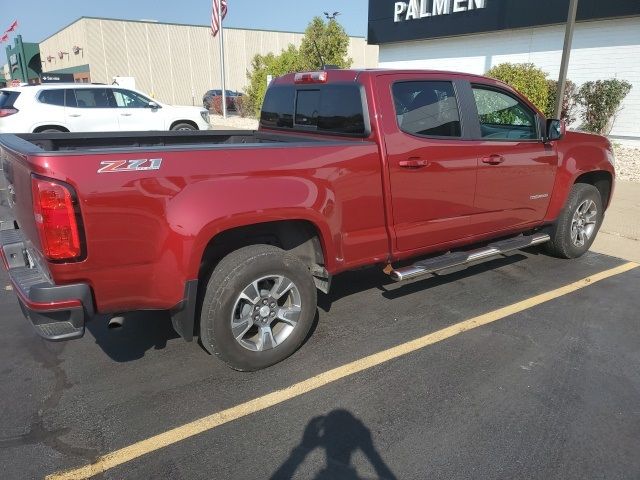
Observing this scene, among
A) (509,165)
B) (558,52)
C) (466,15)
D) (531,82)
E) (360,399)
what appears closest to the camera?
(360,399)

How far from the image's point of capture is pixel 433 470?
2473 millimetres

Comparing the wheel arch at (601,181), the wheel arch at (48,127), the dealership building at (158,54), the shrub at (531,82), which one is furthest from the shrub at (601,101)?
the dealership building at (158,54)

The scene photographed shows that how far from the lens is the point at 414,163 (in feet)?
12.1

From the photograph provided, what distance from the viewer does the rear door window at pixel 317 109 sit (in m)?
3.72

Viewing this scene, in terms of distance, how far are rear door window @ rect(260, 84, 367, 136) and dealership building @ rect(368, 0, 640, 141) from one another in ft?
38.8

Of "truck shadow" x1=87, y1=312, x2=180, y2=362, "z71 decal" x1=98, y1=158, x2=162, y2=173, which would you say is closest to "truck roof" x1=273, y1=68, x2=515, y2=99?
"z71 decal" x1=98, y1=158, x2=162, y2=173

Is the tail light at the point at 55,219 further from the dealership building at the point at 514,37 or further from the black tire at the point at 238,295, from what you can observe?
the dealership building at the point at 514,37

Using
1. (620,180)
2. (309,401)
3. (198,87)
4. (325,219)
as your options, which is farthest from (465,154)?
(198,87)

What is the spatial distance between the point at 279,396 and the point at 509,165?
9.36 ft

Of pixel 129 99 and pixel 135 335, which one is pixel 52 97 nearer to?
pixel 129 99

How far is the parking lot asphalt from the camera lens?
2.53m

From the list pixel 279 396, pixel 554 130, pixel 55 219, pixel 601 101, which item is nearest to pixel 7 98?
pixel 55 219

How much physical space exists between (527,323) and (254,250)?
237 centimetres

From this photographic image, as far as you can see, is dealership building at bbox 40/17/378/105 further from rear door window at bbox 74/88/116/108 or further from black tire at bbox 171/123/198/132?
rear door window at bbox 74/88/116/108
